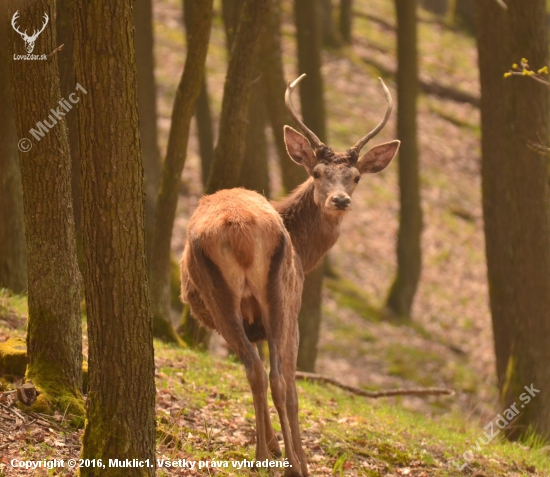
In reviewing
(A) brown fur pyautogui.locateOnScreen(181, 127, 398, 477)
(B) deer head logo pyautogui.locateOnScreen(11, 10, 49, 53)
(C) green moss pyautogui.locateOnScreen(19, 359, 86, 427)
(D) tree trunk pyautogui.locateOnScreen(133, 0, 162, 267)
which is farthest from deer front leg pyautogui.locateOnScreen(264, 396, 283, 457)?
(D) tree trunk pyautogui.locateOnScreen(133, 0, 162, 267)

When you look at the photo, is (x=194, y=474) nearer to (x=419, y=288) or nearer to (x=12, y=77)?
(x=12, y=77)

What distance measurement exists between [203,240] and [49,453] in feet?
6.30

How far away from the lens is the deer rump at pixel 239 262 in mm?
5941

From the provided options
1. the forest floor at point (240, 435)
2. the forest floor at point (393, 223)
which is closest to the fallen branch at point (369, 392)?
the forest floor at point (240, 435)

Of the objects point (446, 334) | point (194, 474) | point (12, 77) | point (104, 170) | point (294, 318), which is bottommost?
point (446, 334)

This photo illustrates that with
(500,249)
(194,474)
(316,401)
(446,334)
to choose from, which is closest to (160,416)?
(194,474)

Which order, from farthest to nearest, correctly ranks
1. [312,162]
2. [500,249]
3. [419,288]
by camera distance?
[419,288], [500,249], [312,162]

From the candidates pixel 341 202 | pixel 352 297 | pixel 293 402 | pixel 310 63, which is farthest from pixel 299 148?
pixel 352 297

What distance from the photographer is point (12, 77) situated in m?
6.03

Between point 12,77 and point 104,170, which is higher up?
point 12,77

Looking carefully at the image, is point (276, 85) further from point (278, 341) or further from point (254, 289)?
point (278, 341)

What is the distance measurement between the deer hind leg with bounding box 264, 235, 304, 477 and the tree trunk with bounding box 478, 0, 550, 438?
4474mm

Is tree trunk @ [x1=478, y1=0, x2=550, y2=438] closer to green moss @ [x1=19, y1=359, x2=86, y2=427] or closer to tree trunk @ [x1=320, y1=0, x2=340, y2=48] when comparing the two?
green moss @ [x1=19, y1=359, x2=86, y2=427]

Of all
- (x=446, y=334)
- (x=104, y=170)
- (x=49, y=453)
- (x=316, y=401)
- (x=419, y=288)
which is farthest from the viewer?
(x=419, y=288)
